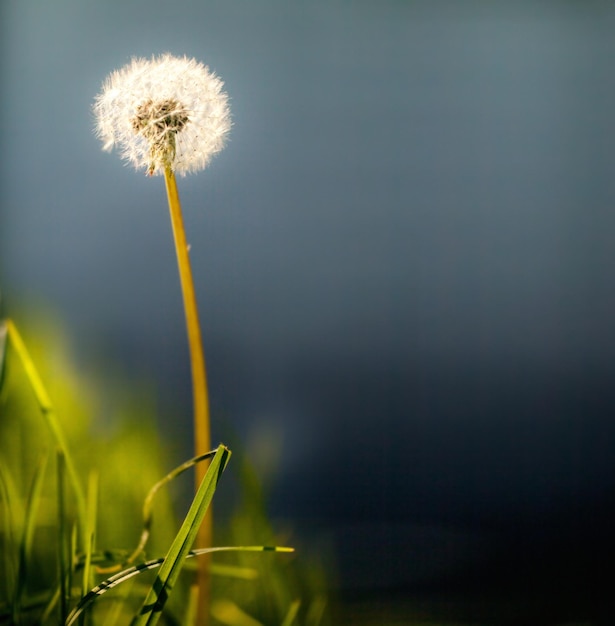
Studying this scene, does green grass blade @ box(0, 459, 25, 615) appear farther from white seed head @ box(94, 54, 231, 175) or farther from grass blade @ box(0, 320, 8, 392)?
white seed head @ box(94, 54, 231, 175)

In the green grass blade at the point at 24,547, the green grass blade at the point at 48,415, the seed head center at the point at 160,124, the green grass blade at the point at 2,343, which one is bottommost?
the green grass blade at the point at 24,547

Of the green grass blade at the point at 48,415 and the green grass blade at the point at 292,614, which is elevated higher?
the green grass blade at the point at 48,415

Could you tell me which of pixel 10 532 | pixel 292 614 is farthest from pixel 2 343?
pixel 292 614

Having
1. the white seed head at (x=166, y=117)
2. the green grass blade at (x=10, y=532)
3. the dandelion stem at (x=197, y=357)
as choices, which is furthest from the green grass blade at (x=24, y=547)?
the white seed head at (x=166, y=117)

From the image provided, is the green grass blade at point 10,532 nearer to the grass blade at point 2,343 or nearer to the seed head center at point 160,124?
the grass blade at point 2,343

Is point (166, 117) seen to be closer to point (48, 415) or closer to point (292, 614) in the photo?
point (48, 415)

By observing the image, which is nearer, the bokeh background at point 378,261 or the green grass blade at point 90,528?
the green grass blade at point 90,528
